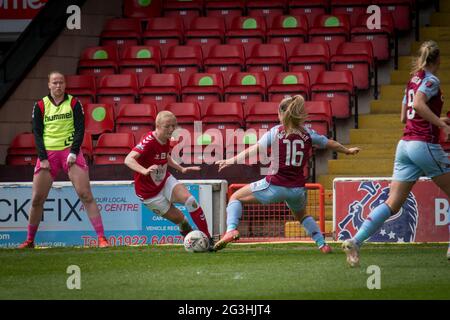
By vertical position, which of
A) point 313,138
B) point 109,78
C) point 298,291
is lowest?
point 298,291

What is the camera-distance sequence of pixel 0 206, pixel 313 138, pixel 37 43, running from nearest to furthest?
1. pixel 313 138
2. pixel 0 206
3. pixel 37 43

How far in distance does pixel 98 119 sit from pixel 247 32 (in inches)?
130

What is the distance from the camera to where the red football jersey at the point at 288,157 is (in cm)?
1212

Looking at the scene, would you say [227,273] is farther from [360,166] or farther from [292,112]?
[360,166]

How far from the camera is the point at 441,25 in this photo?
2056cm

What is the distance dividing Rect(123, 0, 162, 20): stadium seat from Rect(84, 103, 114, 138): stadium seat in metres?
3.38

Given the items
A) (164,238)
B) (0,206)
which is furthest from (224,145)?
(0,206)

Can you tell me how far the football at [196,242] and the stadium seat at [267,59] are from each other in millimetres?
6884

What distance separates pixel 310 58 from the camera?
19.4 metres

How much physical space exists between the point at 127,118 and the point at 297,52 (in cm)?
316

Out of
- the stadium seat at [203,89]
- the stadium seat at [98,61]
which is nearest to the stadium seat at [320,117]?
the stadium seat at [203,89]

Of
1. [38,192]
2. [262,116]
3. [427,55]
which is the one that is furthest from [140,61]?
Result: [427,55]

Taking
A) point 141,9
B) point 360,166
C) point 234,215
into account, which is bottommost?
point 234,215

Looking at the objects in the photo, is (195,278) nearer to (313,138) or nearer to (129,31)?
(313,138)
